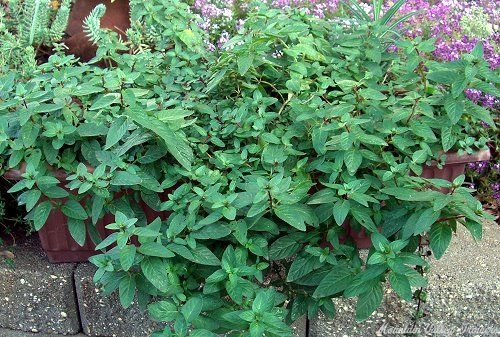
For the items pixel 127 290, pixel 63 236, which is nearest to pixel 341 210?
pixel 127 290

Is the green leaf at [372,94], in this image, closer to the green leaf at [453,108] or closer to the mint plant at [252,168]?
the mint plant at [252,168]

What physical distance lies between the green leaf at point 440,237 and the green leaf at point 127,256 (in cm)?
78

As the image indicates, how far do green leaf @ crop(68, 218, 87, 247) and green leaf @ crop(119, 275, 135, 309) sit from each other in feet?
0.84

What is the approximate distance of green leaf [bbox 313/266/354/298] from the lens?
202cm

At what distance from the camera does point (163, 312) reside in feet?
6.17

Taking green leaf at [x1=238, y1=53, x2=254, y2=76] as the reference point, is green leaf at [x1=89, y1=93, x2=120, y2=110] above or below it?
below

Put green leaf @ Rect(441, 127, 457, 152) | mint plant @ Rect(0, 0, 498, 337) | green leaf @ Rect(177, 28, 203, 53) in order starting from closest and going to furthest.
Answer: mint plant @ Rect(0, 0, 498, 337) < green leaf @ Rect(441, 127, 457, 152) < green leaf @ Rect(177, 28, 203, 53)

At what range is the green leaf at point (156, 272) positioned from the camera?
1.85 meters

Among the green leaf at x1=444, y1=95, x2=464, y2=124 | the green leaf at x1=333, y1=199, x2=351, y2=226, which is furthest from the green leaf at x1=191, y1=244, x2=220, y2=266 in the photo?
Answer: the green leaf at x1=444, y1=95, x2=464, y2=124

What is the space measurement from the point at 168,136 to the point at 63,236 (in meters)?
0.68

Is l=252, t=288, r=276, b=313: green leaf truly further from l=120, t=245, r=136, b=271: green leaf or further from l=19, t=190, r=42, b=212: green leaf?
l=19, t=190, r=42, b=212: green leaf

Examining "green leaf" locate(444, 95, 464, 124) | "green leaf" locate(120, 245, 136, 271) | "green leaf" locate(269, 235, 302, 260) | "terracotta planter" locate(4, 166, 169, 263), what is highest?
"green leaf" locate(444, 95, 464, 124)

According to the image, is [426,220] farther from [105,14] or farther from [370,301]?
[105,14]

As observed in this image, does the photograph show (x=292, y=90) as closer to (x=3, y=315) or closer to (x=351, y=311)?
(x=351, y=311)
